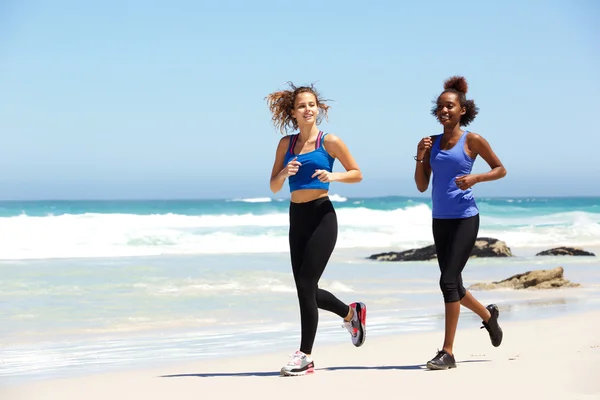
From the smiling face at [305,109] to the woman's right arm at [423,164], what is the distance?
0.73m

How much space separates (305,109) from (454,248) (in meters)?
1.31

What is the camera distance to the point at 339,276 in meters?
13.2

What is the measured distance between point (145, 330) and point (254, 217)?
33.2 metres

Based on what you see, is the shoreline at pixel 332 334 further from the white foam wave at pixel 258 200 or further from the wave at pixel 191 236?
the white foam wave at pixel 258 200

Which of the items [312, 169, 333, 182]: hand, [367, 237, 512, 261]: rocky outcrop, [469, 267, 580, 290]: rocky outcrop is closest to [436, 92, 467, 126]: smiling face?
[312, 169, 333, 182]: hand

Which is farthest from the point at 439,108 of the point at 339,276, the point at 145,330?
the point at 339,276

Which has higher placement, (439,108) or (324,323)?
(439,108)

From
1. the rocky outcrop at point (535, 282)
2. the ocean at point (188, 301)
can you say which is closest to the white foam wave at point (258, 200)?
the ocean at point (188, 301)

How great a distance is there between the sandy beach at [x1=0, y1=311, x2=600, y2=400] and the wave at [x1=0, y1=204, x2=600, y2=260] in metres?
13.4

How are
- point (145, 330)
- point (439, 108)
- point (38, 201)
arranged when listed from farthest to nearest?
point (38, 201) < point (145, 330) < point (439, 108)

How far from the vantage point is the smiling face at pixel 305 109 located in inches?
224

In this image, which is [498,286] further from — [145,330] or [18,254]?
[18,254]

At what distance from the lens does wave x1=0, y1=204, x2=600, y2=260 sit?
22.1 m

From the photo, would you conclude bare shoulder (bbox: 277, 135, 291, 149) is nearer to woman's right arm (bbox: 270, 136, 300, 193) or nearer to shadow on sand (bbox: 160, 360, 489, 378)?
woman's right arm (bbox: 270, 136, 300, 193)
